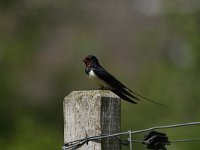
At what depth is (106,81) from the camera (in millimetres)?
4777

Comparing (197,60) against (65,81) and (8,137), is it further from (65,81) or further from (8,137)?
(65,81)

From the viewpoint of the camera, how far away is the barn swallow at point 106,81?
4.55 meters

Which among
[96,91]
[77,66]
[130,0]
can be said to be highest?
[130,0]

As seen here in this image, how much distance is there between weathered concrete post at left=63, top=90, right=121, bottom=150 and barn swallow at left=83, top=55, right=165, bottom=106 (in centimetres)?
56

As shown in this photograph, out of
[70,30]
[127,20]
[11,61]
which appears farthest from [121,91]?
[127,20]

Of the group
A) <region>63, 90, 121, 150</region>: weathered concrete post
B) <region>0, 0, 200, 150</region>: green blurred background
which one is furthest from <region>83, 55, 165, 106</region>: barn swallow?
<region>0, 0, 200, 150</region>: green blurred background

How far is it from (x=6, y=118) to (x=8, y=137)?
2.80m

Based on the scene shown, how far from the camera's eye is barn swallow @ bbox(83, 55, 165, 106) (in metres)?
4.55

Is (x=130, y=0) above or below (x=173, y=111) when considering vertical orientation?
above

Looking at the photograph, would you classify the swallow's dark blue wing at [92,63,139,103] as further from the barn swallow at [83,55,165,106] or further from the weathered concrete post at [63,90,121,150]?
the weathered concrete post at [63,90,121,150]

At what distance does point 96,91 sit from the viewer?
391cm

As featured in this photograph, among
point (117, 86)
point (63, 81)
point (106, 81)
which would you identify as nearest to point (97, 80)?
point (106, 81)

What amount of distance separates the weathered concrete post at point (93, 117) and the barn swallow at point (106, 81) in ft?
1.85

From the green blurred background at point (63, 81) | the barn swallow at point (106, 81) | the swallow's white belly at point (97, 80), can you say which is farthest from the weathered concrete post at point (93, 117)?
the green blurred background at point (63, 81)
